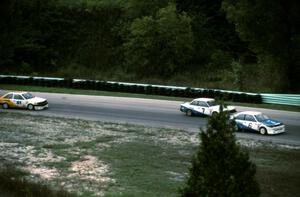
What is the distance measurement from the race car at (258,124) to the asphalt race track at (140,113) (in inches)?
13.7

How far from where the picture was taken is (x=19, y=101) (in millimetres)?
35969

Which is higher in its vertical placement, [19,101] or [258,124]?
→ [19,101]

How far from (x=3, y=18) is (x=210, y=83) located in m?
18.3

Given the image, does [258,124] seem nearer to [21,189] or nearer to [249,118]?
[249,118]

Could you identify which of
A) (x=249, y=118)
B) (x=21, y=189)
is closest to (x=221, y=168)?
(x=21, y=189)

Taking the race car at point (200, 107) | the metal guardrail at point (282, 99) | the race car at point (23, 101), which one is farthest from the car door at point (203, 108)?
the race car at point (23, 101)

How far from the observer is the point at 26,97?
118 ft

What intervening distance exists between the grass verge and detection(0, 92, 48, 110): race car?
323 centimetres

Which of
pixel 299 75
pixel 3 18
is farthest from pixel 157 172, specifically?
pixel 299 75

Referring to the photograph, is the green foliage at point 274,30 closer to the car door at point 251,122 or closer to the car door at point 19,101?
the car door at point 251,122

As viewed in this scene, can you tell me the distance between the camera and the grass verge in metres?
19.8

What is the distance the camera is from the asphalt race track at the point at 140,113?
29688 mm

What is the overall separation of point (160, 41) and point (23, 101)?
53.1 feet

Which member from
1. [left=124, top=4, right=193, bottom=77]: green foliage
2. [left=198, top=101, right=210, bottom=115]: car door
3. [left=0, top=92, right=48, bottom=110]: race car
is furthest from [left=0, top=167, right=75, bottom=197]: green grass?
[left=124, top=4, right=193, bottom=77]: green foliage
